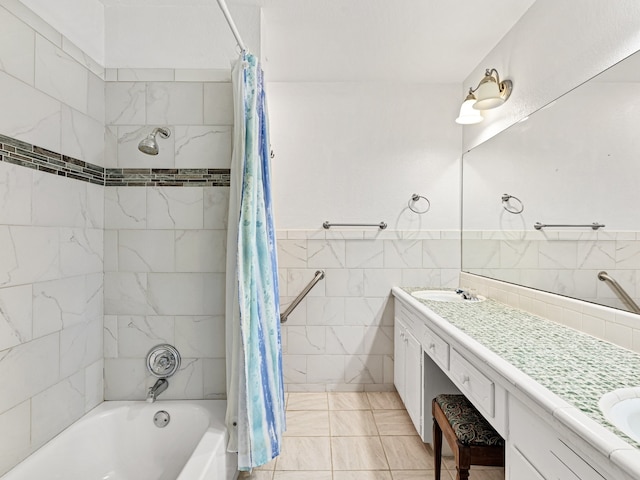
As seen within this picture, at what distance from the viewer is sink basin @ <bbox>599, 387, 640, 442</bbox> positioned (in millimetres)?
836

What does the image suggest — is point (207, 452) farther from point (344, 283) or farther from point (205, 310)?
point (344, 283)

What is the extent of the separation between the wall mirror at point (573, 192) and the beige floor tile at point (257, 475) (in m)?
1.77

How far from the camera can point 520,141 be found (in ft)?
6.95

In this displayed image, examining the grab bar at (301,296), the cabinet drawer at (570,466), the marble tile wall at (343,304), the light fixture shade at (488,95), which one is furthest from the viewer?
the marble tile wall at (343,304)

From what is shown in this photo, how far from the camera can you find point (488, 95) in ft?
7.36

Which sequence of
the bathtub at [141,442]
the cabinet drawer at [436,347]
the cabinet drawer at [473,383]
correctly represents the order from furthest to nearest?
the cabinet drawer at [436,347] → the bathtub at [141,442] → the cabinet drawer at [473,383]

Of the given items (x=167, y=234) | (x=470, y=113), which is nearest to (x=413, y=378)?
(x=167, y=234)

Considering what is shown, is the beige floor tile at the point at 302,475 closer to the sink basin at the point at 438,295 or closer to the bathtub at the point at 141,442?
the bathtub at the point at 141,442

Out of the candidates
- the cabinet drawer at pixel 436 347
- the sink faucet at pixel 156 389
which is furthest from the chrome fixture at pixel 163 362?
the cabinet drawer at pixel 436 347

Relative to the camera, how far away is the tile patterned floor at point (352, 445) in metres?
1.89

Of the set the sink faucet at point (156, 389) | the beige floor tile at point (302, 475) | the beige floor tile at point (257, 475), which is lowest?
the beige floor tile at point (257, 475)

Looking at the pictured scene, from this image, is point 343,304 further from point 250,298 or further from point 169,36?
point 169,36

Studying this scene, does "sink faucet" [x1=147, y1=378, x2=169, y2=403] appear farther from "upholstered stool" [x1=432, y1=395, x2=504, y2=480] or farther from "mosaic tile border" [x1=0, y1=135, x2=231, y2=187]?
"upholstered stool" [x1=432, y1=395, x2=504, y2=480]

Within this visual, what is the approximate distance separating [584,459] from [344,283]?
2.13 meters
